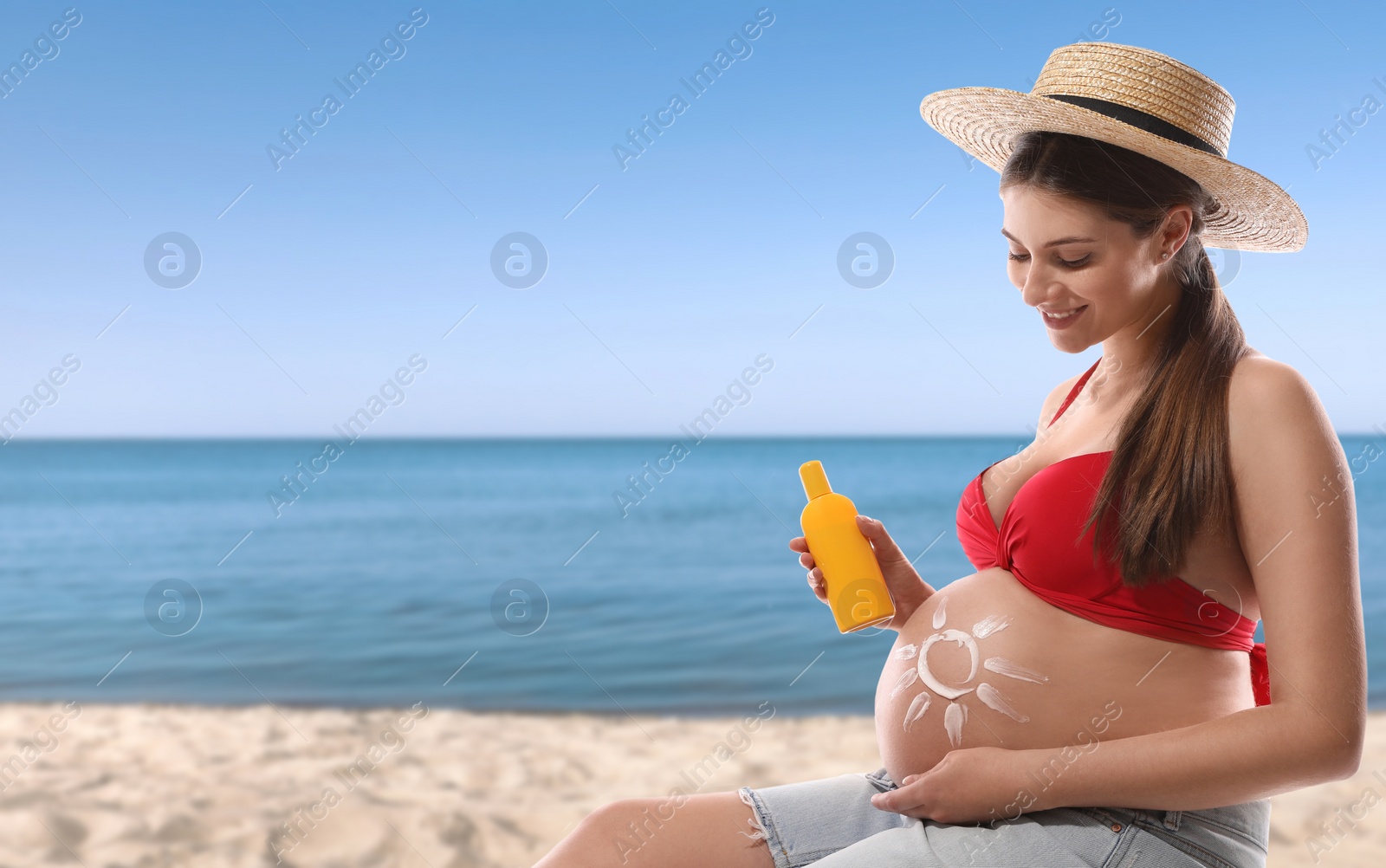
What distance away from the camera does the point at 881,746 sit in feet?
5.34

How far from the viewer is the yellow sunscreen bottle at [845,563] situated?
1.68m

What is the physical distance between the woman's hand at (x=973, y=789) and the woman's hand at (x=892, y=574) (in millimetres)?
411

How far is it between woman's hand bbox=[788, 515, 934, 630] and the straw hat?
2.47 ft

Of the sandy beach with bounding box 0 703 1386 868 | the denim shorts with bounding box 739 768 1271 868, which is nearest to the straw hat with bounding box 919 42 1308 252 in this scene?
the denim shorts with bounding box 739 768 1271 868

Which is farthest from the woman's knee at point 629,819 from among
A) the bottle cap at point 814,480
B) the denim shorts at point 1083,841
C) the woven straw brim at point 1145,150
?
the woven straw brim at point 1145,150

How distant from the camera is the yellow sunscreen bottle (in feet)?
5.51

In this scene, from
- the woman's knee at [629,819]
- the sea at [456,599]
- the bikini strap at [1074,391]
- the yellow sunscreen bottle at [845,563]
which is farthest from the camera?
the sea at [456,599]

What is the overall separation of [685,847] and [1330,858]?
343cm

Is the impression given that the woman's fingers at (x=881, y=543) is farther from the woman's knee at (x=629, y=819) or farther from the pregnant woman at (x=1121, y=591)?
the woman's knee at (x=629, y=819)

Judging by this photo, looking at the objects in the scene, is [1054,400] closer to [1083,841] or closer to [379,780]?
[1083,841]

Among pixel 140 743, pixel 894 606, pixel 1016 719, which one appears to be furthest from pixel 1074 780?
pixel 140 743

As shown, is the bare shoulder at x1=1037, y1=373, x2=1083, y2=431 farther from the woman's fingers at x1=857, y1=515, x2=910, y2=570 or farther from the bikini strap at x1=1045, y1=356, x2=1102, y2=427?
the woman's fingers at x1=857, y1=515, x2=910, y2=570

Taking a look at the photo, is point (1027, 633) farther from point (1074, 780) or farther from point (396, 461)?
point (396, 461)

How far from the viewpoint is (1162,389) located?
1.48 meters
